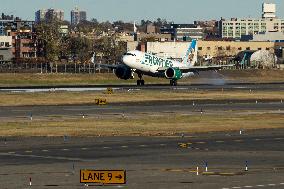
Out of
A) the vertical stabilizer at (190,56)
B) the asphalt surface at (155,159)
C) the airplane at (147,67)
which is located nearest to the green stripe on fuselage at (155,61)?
the airplane at (147,67)

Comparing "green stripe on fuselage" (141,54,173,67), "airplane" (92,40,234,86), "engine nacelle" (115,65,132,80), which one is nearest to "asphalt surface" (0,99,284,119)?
"airplane" (92,40,234,86)

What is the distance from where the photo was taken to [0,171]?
48156 mm

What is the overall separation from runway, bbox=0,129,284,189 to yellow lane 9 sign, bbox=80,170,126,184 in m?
1.46

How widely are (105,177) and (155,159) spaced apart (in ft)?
43.3

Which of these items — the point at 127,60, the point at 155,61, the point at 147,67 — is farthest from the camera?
the point at 155,61

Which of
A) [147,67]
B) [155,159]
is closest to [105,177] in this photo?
[155,159]

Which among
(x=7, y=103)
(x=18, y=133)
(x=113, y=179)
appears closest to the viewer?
(x=113, y=179)

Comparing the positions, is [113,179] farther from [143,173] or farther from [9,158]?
[9,158]

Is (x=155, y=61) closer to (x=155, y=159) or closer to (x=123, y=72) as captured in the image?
(x=123, y=72)

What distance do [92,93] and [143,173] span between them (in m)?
75.5

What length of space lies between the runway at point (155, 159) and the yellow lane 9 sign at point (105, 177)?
1456 mm

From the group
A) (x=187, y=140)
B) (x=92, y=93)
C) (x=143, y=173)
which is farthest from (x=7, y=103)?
(x=143, y=173)

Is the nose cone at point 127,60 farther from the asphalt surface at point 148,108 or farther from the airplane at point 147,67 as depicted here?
the asphalt surface at point 148,108

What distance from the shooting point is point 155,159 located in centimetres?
5425
